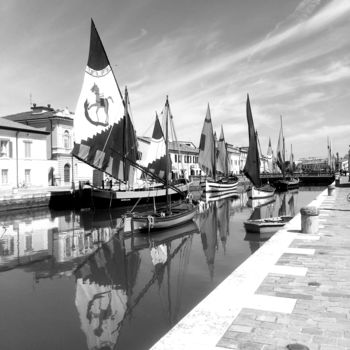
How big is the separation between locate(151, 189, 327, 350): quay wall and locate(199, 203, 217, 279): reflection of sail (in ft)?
13.7

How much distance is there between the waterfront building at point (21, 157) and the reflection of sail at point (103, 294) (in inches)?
1134

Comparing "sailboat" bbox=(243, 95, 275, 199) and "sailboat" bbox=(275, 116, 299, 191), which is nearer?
"sailboat" bbox=(243, 95, 275, 199)

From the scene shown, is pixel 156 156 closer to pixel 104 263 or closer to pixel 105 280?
pixel 104 263

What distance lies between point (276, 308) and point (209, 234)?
15380 mm

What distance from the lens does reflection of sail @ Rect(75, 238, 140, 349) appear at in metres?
8.48

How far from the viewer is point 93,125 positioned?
3027cm

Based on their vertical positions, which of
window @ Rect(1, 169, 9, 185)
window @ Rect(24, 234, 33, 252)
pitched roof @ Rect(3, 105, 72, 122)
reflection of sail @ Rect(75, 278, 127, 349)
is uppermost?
pitched roof @ Rect(3, 105, 72, 122)

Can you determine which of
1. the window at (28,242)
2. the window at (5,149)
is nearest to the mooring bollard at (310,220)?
the window at (28,242)

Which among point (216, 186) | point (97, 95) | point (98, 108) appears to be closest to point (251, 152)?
point (216, 186)

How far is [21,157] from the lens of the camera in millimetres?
44344

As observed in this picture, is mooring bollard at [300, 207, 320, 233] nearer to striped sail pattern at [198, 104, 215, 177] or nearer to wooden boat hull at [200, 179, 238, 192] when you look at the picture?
striped sail pattern at [198, 104, 215, 177]

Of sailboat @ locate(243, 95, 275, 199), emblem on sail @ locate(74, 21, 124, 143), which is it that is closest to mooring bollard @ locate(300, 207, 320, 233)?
emblem on sail @ locate(74, 21, 124, 143)

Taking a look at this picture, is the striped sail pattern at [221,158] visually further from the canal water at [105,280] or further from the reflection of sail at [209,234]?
the canal water at [105,280]

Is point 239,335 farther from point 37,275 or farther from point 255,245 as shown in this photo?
point 255,245
